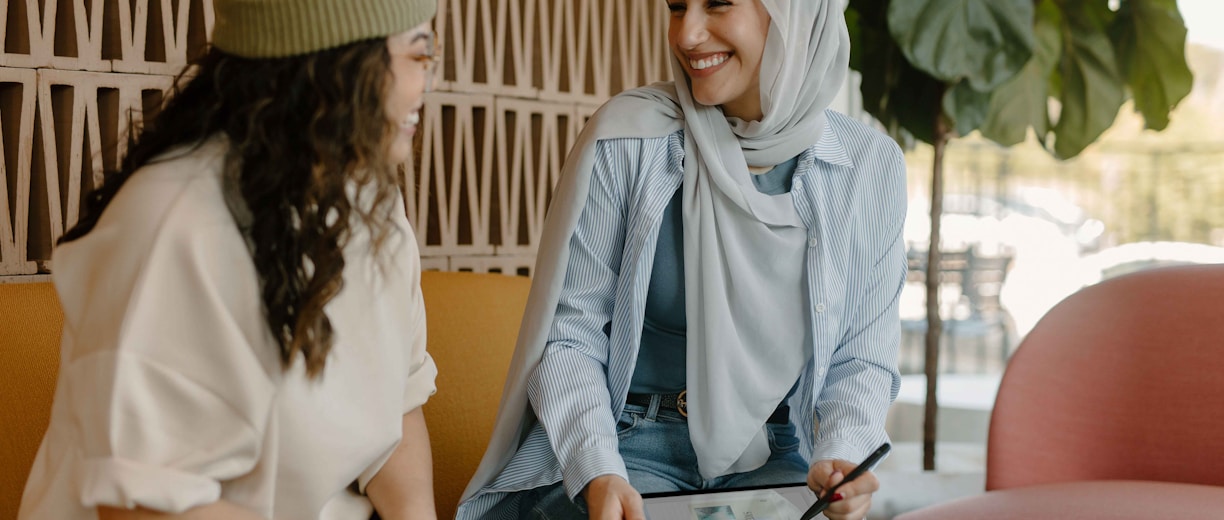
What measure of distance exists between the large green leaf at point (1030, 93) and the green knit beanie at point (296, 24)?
2613mm

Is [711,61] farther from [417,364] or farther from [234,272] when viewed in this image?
[234,272]

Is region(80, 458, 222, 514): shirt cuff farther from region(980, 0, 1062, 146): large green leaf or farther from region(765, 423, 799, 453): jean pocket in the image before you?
region(980, 0, 1062, 146): large green leaf

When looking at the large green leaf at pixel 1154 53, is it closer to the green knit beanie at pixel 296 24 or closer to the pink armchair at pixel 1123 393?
the pink armchair at pixel 1123 393

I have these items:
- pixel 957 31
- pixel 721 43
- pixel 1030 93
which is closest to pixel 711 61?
pixel 721 43

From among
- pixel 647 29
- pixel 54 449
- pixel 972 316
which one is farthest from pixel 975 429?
pixel 54 449

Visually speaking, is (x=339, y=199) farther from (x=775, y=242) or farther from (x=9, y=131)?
(x=9, y=131)

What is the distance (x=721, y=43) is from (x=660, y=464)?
2.19ft

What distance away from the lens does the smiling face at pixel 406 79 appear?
1085mm

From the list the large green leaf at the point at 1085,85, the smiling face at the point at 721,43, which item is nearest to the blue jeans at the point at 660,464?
the smiling face at the point at 721,43

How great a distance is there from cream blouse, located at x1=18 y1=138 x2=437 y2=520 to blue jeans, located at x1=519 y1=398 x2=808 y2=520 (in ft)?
1.78

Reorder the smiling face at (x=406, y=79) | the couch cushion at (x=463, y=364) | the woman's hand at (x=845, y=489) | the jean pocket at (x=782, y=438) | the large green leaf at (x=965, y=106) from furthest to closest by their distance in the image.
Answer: the large green leaf at (x=965, y=106), the couch cushion at (x=463, y=364), the jean pocket at (x=782, y=438), the woman's hand at (x=845, y=489), the smiling face at (x=406, y=79)

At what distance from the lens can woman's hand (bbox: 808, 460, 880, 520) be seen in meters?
1.42

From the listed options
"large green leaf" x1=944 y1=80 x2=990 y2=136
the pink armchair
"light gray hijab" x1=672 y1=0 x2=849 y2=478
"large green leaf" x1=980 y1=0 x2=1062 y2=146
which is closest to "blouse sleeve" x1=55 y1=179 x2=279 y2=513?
"light gray hijab" x1=672 y1=0 x2=849 y2=478

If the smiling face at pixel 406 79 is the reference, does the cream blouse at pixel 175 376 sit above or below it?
below
